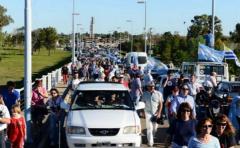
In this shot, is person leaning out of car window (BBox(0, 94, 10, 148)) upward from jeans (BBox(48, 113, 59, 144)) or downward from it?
upward

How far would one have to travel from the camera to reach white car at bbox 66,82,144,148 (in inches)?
453

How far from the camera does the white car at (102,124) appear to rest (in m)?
11.5

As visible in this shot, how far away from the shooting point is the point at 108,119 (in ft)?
38.3

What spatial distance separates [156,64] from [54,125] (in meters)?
27.3

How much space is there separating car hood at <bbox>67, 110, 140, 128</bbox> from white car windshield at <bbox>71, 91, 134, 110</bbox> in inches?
14.7

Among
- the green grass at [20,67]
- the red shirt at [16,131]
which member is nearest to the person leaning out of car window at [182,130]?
the red shirt at [16,131]

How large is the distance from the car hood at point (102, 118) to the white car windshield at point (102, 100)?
373 millimetres

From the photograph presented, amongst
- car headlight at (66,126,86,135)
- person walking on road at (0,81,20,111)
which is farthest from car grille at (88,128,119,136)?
person walking on road at (0,81,20,111)

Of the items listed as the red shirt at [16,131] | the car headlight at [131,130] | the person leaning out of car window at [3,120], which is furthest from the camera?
the car headlight at [131,130]

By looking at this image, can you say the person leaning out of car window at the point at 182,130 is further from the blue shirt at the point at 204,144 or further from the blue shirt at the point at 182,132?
the blue shirt at the point at 204,144

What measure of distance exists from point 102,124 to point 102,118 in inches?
9.8

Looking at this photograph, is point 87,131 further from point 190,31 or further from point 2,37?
point 190,31

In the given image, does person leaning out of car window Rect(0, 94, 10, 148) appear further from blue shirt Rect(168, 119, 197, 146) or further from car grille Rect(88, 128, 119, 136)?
blue shirt Rect(168, 119, 197, 146)

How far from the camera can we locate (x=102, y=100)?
12781mm
